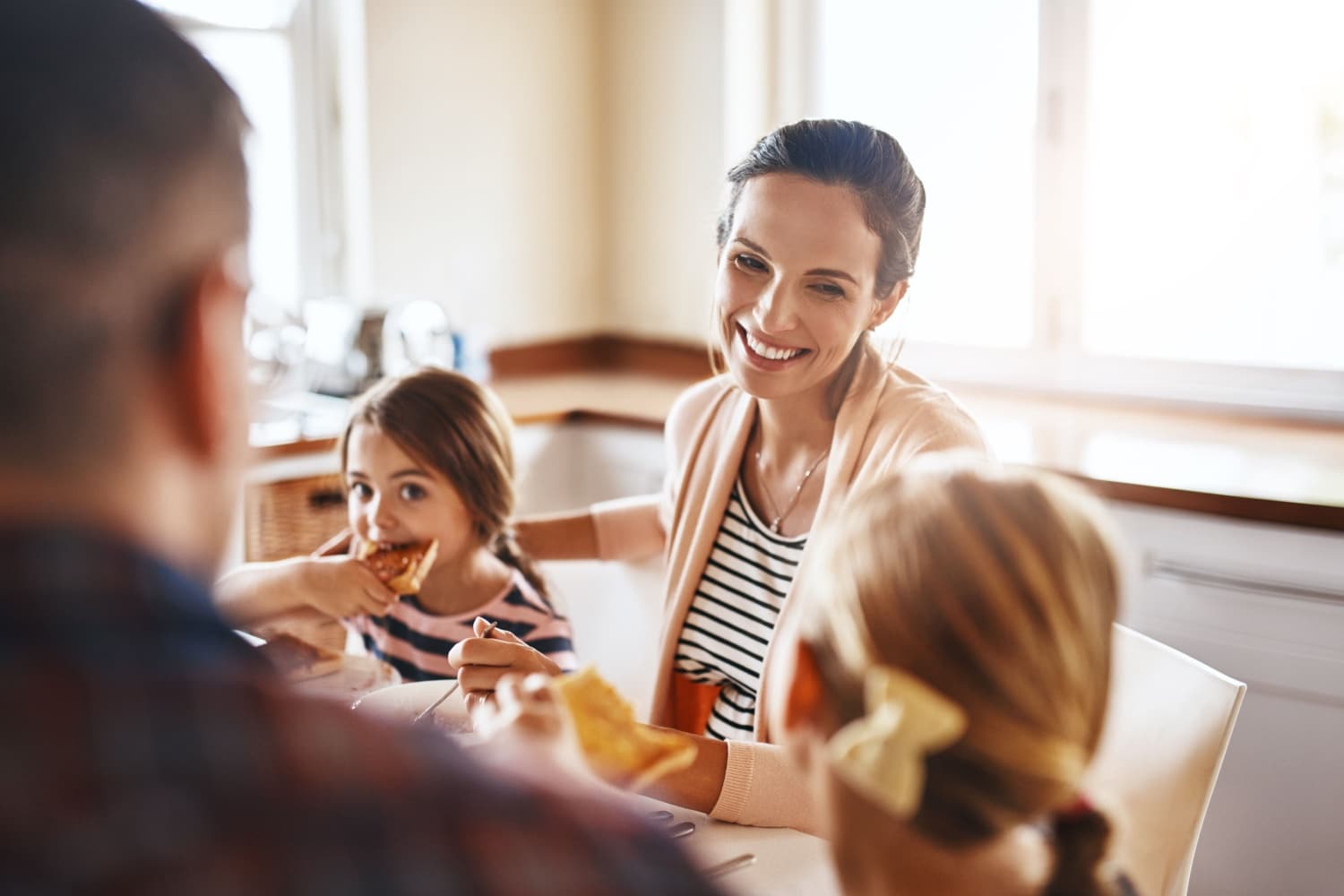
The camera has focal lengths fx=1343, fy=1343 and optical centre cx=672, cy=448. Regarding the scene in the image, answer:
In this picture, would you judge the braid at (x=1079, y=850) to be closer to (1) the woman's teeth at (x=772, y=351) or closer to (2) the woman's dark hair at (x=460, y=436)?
(1) the woman's teeth at (x=772, y=351)

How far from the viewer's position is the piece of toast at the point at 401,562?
Answer: 1625mm

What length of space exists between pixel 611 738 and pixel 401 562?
29.5 inches

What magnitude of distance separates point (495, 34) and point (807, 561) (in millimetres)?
2162

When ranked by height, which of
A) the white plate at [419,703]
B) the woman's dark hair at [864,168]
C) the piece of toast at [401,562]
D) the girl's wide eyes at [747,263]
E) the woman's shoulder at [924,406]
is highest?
the woman's dark hair at [864,168]

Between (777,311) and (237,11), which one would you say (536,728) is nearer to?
(777,311)

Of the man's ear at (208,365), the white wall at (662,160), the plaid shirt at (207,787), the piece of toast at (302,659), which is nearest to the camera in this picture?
the plaid shirt at (207,787)

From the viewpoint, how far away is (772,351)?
162cm

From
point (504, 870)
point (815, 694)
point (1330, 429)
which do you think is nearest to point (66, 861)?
point (504, 870)

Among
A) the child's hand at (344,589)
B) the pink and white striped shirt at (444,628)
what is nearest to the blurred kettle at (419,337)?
the pink and white striped shirt at (444,628)

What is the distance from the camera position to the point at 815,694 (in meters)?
0.81

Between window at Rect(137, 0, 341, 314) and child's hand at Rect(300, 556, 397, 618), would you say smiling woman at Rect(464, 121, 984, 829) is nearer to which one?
child's hand at Rect(300, 556, 397, 618)

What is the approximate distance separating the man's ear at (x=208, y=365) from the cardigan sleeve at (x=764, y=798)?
0.74 m

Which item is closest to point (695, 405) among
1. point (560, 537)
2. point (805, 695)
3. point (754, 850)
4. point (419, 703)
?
point (560, 537)

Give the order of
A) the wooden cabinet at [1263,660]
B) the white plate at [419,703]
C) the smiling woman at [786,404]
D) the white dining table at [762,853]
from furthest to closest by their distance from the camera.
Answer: the wooden cabinet at [1263,660] < the smiling woman at [786,404] < the white plate at [419,703] < the white dining table at [762,853]
